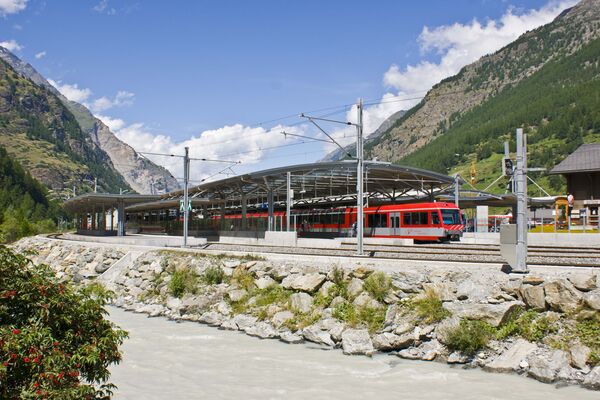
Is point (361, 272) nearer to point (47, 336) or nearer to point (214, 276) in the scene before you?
point (214, 276)

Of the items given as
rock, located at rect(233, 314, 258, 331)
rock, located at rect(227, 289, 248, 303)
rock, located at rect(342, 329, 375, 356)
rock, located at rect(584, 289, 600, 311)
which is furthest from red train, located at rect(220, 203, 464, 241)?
rock, located at rect(584, 289, 600, 311)

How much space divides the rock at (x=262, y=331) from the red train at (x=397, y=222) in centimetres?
1953

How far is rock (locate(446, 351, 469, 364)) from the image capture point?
15719 mm

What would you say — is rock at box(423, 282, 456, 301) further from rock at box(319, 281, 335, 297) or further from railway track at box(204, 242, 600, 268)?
rock at box(319, 281, 335, 297)

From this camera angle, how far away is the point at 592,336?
14891mm

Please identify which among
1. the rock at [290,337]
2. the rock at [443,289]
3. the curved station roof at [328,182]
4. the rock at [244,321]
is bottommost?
the rock at [290,337]

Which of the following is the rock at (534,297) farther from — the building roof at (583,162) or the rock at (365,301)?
the building roof at (583,162)

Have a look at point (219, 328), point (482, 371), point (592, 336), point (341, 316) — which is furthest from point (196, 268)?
point (592, 336)

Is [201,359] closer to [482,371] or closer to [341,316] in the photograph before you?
[341,316]

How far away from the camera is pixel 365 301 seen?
19672 mm

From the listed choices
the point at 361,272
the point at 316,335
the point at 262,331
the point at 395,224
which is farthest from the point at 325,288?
the point at 395,224

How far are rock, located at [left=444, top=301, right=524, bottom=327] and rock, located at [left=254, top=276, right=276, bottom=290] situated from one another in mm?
9015

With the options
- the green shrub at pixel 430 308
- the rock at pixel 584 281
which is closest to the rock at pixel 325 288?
the green shrub at pixel 430 308

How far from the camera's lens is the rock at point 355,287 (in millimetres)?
20438
